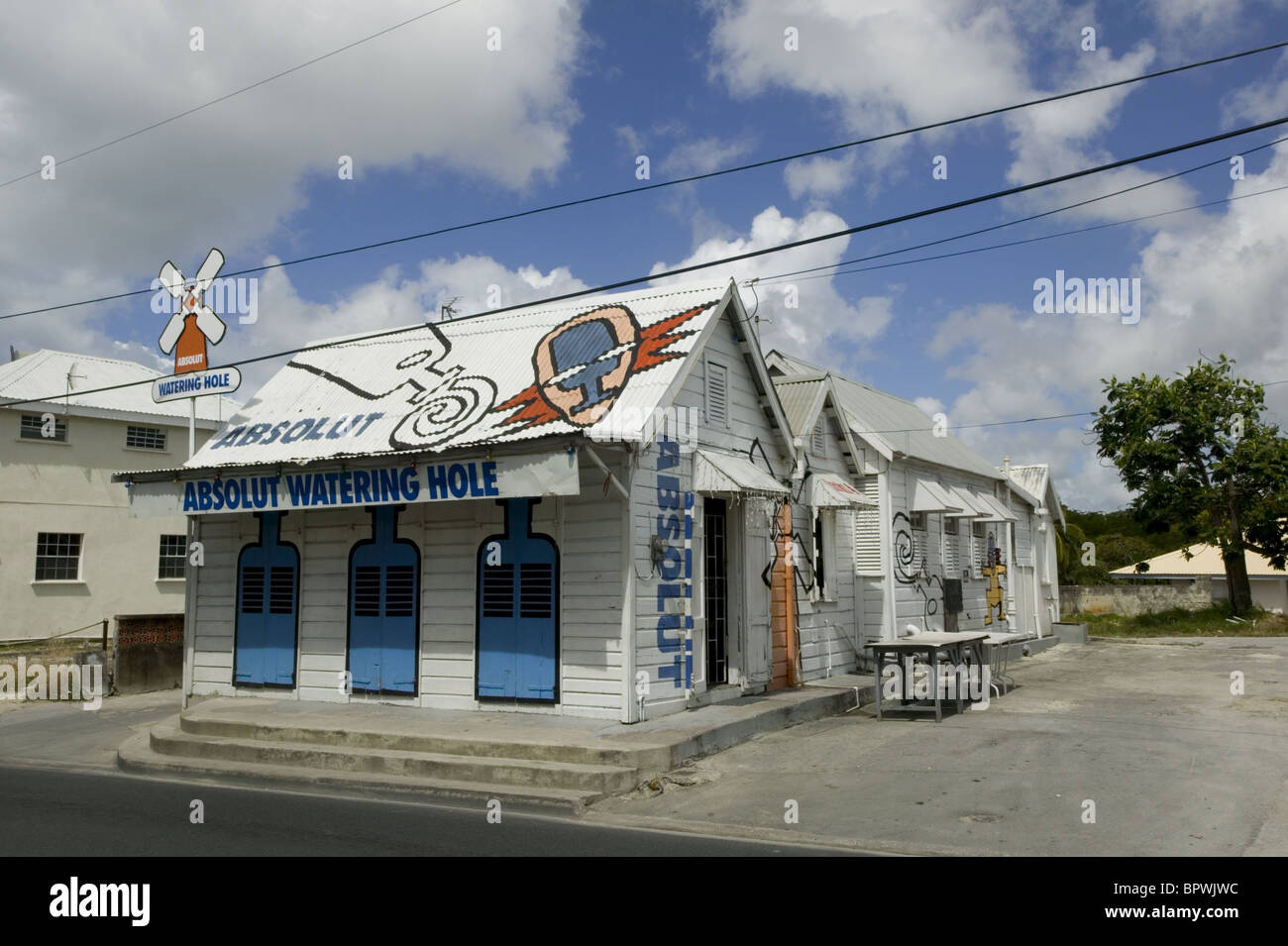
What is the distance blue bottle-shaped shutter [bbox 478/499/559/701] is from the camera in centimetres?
1313

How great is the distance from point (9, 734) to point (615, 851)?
39.2ft

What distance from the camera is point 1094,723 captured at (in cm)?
1330

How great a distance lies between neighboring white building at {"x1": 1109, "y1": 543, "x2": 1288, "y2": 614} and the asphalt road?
42.1 meters

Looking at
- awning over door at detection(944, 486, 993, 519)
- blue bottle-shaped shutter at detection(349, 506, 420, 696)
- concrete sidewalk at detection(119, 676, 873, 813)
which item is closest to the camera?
concrete sidewalk at detection(119, 676, 873, 813)

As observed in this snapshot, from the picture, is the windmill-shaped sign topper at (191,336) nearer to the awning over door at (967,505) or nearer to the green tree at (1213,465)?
the awning over door at (967,505)

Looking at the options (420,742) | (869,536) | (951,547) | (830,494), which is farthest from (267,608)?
(951,547)

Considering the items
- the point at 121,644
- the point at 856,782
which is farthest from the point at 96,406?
the point at 856,782

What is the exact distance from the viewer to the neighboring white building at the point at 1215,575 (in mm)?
47781

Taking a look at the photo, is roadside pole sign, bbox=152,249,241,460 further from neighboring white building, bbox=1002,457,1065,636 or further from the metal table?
neighboring white building, bbox=1002,457,1065,636

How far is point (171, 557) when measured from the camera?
1195 inches

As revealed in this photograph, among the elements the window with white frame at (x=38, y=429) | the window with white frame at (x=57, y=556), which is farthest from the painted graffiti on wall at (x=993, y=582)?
the window with white frame at (x=38, y=429)

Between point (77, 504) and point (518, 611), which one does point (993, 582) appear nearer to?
point (518, 611)

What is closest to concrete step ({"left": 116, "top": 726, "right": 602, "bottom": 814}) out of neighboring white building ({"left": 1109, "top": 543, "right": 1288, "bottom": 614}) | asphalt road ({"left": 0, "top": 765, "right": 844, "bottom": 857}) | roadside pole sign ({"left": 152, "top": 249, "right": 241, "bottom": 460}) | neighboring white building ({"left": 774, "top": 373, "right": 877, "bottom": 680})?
asphalt road ({"left": 0, "top": 765, "right": 844, "bottom": 857})
